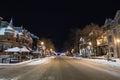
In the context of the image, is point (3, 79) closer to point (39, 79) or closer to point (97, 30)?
point (39, 79)

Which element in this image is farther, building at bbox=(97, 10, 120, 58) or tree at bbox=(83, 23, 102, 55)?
tree at bbox=(83, 23, 102, 55)

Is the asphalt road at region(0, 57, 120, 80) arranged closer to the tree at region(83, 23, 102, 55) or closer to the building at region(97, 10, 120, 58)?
the building at region(97, 10, 120, 58)

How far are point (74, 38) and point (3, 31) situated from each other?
4417 cm

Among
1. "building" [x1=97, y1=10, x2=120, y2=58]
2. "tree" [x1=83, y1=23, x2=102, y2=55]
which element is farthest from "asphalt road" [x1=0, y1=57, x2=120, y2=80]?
"tree" [x1=83, y1=23, x2=102, y2=55]

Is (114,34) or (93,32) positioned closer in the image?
(114,34)

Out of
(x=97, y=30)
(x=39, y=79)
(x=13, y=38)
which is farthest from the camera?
(x=97, y=30)

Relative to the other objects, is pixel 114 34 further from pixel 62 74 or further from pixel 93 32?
pixel 62 74

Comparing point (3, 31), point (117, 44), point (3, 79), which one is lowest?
point (3, 79)

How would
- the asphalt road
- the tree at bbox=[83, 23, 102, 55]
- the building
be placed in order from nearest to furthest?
the asphalt road < the building < the tree at bbox=[83, 23, 102, 55]

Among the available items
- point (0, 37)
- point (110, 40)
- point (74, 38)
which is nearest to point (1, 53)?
point (0, 37)

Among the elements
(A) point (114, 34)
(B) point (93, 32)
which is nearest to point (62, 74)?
(A) point (114, 34)

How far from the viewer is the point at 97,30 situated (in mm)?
77562

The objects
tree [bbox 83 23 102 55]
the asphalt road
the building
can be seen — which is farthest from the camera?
tree [bbox 83 23 102 55]

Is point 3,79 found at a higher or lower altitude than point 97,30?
lower
